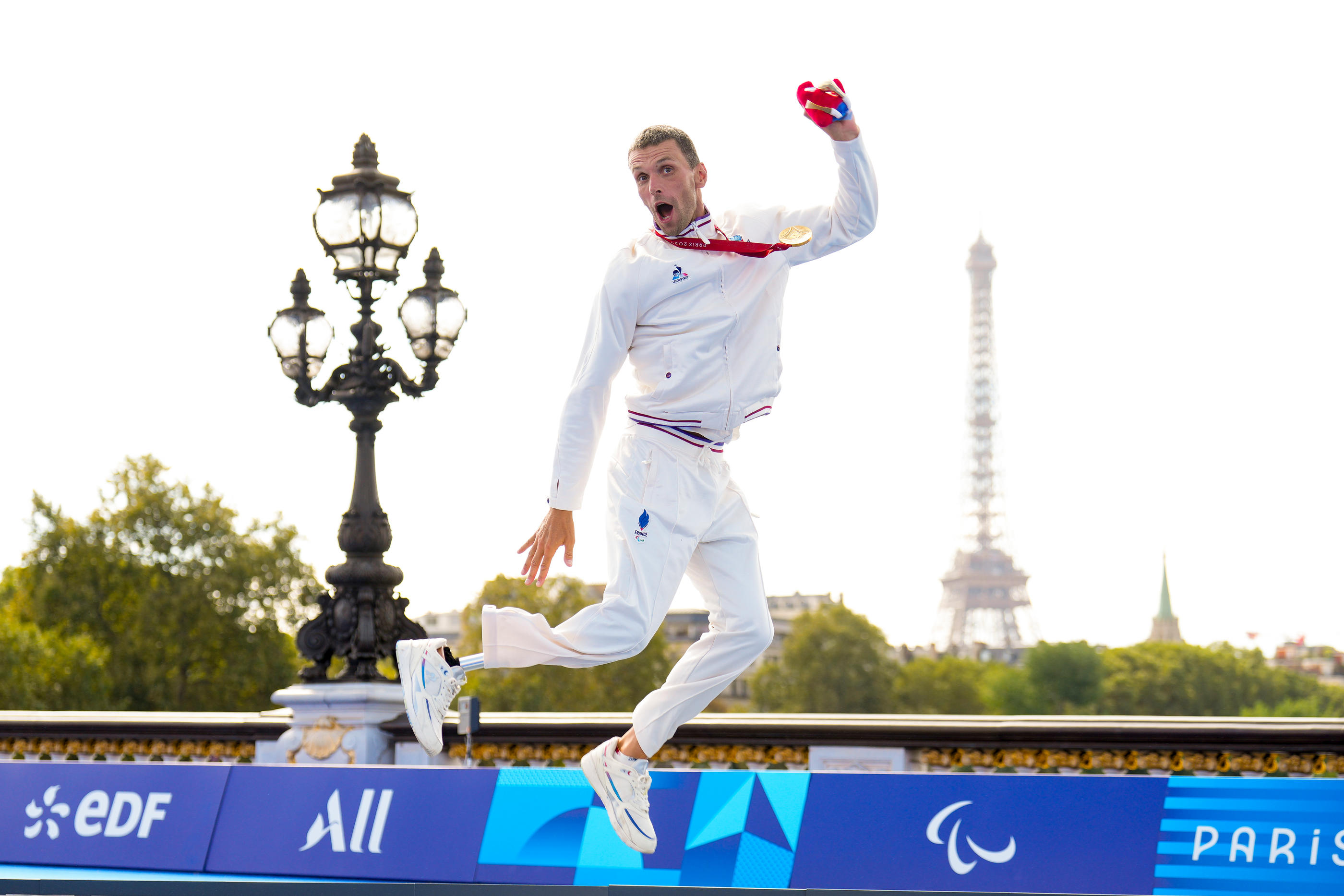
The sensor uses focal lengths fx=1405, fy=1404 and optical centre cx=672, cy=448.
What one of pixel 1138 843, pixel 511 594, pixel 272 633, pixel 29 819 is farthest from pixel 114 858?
pixel 511 594

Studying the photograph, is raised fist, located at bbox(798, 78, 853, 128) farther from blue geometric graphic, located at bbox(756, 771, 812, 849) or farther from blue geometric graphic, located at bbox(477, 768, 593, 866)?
blue geometric graphic, located at bbox(477, 768, 593, 866)

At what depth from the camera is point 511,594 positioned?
167 feet

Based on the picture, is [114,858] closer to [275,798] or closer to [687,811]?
[275,798]

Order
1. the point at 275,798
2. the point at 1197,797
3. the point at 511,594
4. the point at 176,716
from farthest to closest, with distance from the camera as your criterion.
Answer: the point at 511,594 < the point at 176,716 < the point at 275,798 < the point at 1197,797

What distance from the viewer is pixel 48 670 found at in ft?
132

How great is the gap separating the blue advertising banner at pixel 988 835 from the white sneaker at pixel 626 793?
2.87ft

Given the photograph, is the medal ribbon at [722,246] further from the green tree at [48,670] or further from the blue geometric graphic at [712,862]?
the green tree at [48,670]

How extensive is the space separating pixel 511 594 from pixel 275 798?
4436cm

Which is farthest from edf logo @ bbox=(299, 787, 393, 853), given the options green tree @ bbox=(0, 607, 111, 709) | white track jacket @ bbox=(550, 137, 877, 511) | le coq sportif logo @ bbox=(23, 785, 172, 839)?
green tree @ bbox=(0, 607, 111, 709)

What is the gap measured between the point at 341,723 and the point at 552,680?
42.1 meters

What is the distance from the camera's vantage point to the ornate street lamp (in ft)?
31.4

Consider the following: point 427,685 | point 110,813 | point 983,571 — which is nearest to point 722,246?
point 427,685

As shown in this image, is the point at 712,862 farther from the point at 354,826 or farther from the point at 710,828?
the point at 354,826

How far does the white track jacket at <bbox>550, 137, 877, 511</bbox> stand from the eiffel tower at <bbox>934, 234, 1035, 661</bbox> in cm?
8551
